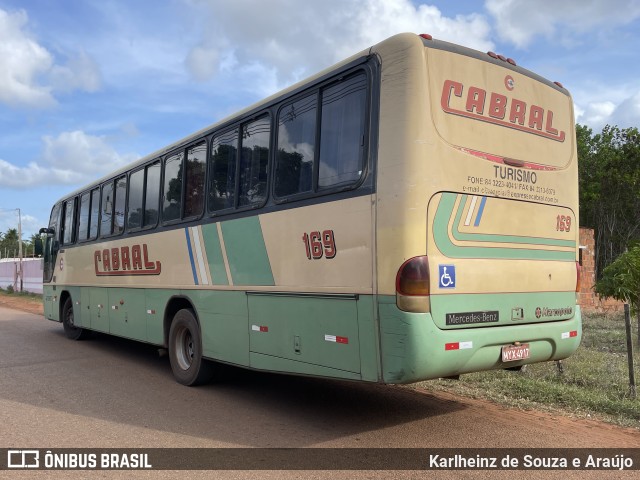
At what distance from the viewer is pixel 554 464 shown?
4.72 meters

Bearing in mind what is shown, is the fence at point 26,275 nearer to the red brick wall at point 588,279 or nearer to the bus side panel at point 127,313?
the bus side panel at point 127,313

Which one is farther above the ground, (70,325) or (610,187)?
(610,187)

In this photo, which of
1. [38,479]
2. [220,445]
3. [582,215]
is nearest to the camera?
[38,479]

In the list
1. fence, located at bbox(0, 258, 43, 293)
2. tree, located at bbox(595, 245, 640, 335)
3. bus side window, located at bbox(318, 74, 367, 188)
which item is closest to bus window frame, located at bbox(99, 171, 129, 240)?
bus side window, located at bbox(318, 74, 367, 188)

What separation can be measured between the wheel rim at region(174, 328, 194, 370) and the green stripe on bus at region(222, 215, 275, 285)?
5.87 feet

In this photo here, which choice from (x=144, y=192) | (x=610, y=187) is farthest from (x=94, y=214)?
(x=610, y=187)

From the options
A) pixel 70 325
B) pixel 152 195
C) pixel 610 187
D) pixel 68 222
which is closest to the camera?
pixel 152 195

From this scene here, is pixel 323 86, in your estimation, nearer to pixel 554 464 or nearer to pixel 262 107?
pixel 262 107

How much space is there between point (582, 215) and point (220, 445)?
1362 inches

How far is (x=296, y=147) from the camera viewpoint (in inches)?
229

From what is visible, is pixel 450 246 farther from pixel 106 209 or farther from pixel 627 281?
pixel 627 281

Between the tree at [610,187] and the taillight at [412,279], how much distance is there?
30225mm

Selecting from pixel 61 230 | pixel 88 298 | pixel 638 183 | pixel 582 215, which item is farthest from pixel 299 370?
pixel 582 215

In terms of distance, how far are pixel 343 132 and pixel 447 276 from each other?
1.64 m
